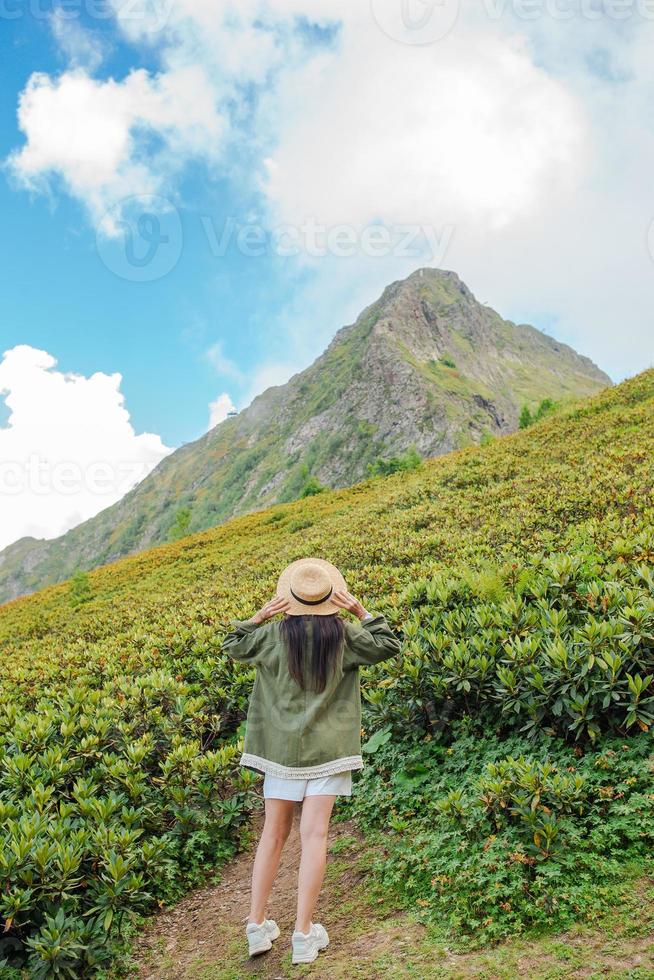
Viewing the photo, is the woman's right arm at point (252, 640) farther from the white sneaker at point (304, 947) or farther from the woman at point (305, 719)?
the white sneaker at point (304, 947)

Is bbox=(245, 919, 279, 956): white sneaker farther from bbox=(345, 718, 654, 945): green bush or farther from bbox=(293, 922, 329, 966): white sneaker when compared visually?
bbox=(345, 718, 654, 945): green bush

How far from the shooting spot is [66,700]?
682cm

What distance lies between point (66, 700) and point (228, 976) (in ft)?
13.1

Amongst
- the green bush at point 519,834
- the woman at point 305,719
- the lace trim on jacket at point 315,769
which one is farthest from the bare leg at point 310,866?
the green bush at point 519,834

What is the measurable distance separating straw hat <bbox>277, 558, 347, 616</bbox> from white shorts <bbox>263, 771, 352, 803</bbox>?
1.00 meters

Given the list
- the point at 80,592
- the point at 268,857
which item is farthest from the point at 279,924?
the point at 80,592

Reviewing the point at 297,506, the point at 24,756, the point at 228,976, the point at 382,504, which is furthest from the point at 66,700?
the point at 297,506

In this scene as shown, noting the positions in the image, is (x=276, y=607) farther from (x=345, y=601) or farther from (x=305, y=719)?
(x=305, y=719)

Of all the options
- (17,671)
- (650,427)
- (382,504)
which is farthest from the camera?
(382,504)

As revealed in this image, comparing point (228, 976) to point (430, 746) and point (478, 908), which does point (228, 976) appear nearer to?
point (478, 908)

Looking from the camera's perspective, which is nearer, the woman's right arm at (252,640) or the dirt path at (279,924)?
the dirt path at (279,924)

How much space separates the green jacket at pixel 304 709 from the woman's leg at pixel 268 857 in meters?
0.25

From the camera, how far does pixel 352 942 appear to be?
3645 mm

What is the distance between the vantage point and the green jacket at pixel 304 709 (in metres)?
3.67
